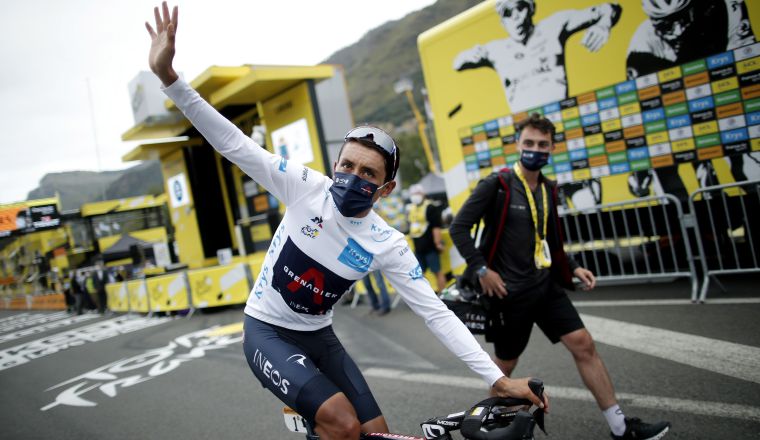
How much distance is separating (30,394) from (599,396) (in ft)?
25.8

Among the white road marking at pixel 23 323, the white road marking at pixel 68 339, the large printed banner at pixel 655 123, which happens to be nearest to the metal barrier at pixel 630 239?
the large printed banner at pixel 655 123

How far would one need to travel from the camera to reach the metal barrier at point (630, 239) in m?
7.08

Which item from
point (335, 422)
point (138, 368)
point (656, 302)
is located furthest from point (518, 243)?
point (138, 368)

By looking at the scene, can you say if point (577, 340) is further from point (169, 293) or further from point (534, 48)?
point (169, 293)

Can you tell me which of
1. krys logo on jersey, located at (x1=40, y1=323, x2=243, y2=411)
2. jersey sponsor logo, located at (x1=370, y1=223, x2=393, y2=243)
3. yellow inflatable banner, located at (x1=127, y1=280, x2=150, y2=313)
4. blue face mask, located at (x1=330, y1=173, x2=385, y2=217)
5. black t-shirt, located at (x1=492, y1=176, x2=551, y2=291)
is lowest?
krys logo on jersey, located at (x1=40, y1=323, x2=243, y2=411)

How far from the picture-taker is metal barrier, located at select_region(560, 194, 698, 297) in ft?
23.2

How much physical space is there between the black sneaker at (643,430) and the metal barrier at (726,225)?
3.81 meters

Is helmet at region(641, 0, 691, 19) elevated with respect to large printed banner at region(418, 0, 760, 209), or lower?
elevated

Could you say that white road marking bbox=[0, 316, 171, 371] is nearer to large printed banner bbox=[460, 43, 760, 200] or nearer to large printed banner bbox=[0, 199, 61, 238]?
large printed banner bbox=[460, 43, 760, 200]

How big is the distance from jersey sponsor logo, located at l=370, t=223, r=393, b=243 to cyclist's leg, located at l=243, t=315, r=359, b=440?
0.65 m

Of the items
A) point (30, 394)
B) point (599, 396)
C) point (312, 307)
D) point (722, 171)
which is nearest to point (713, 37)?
point (722, 171)

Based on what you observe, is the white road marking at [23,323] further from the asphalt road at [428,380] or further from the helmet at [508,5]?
the helmet at [508,5]

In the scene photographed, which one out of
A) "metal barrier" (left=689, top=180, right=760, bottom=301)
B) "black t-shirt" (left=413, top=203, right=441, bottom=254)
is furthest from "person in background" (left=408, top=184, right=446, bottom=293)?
"metal barrier" (left=689, top=180, right=760, bottom=301)

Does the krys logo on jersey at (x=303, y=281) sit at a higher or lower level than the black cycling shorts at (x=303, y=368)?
higher
